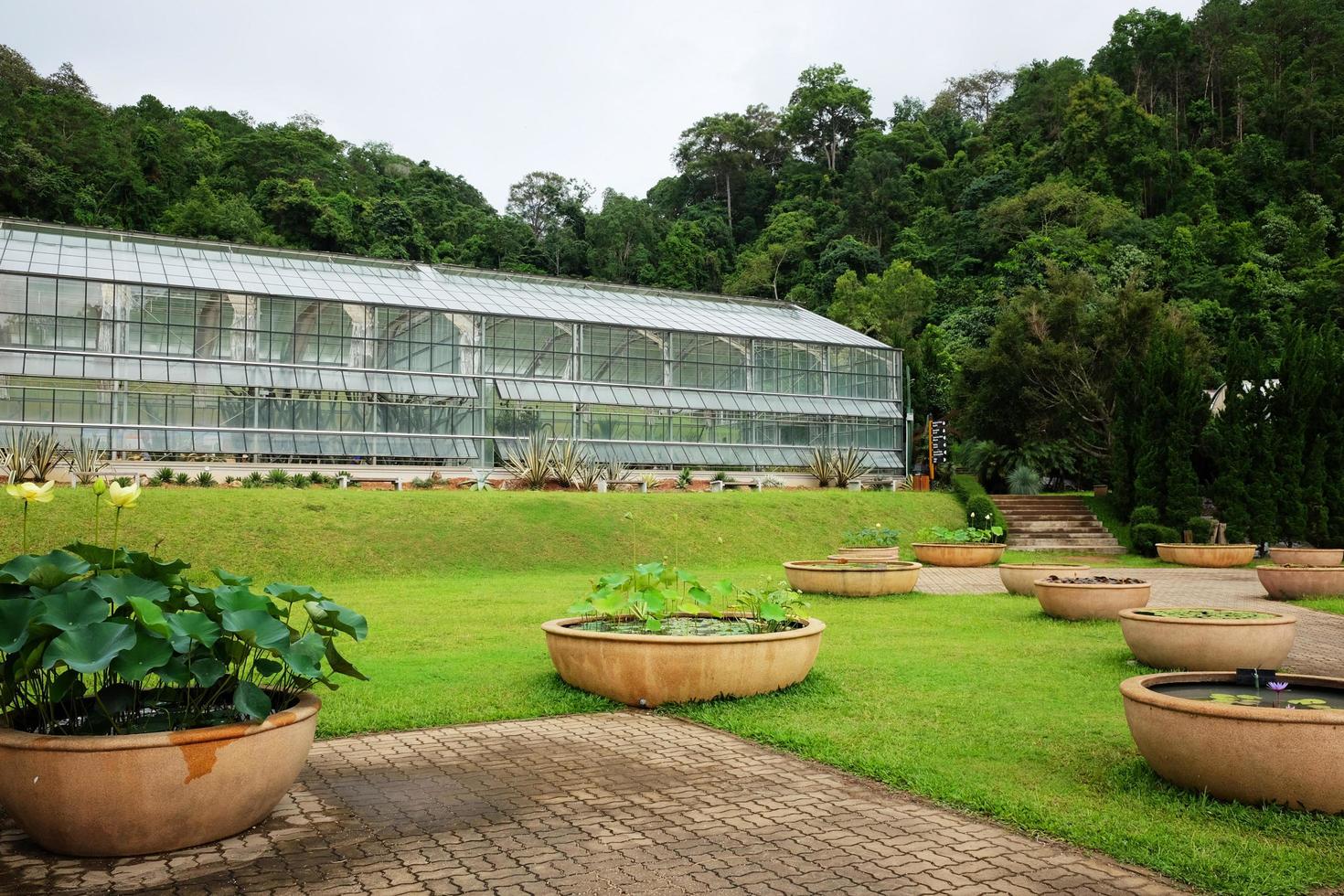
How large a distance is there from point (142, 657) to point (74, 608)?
0.38 m

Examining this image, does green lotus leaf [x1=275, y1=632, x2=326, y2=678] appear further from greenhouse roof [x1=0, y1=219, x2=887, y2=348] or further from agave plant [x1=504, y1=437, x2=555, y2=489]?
greenhouse roof [x1=0, y1=219, x2=887, y2=348]

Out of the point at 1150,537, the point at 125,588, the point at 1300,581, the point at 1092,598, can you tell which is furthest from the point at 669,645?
the point at 1150,537

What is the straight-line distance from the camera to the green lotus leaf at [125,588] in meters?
4.34

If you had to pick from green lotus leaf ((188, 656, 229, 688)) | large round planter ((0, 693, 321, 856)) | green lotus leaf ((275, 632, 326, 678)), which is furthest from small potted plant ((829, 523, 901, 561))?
large round planter ((0, 693, 321, 856))

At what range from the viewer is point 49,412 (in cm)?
2394

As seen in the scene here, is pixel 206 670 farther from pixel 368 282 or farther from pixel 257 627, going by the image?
pixel 368 282

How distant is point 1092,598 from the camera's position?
11.8 metres

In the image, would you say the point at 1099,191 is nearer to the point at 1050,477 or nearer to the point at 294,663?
the point at 1050,477

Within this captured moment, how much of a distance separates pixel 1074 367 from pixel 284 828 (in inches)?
1192

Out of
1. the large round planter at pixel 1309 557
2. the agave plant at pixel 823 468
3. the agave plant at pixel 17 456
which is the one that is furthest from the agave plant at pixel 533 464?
the large round planter at pixel 1309 557

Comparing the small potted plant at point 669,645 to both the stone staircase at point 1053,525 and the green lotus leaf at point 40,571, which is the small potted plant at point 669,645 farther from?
the stone staircase at point 1053,525

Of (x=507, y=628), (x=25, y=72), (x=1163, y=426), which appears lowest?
(x=507, y=628)

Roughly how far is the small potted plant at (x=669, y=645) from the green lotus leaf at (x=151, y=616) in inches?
139

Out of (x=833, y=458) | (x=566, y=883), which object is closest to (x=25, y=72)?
(x=833, y=458)
